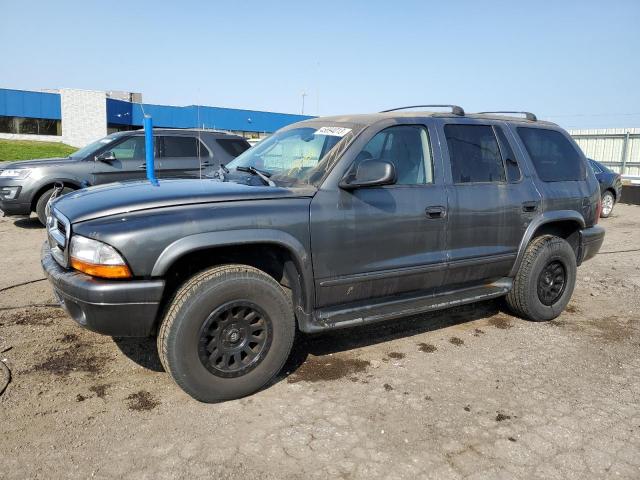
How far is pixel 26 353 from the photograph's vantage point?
3873 millimetres

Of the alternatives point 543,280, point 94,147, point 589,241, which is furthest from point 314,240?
point 94,147

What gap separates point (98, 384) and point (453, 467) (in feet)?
7.49

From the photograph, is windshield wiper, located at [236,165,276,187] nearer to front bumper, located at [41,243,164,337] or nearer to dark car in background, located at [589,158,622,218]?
front bumper, located at [41,243,164,337]

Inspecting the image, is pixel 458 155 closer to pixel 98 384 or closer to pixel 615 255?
pixel 98 384

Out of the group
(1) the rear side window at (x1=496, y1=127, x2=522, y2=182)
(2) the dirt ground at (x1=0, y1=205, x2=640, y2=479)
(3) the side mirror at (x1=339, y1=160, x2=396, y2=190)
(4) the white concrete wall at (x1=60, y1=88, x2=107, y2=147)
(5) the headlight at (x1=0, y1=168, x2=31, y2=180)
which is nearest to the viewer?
(2) the dirt ground at (x1=0, y1=205, x2=640, y2=479)

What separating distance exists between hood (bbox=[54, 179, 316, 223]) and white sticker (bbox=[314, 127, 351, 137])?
0.61 metres

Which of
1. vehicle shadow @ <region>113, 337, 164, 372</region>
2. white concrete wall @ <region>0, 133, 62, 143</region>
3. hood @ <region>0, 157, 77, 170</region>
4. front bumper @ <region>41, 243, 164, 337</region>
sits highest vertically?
white concrete wall @ <region>0, 133, 62, 143</region>

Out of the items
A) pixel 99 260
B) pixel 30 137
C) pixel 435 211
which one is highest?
pixel 30 137

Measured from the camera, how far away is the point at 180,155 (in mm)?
9125

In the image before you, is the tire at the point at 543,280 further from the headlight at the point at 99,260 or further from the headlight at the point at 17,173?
the headlight at the point at 17,173

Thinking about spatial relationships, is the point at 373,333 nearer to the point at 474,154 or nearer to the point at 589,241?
the point at 474,154

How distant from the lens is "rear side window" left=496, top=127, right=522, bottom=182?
4.58 m

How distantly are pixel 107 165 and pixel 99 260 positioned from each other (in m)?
6.47

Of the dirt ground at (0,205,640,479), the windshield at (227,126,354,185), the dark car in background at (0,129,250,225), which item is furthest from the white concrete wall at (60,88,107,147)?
the windshield at (227,126,354,185)
